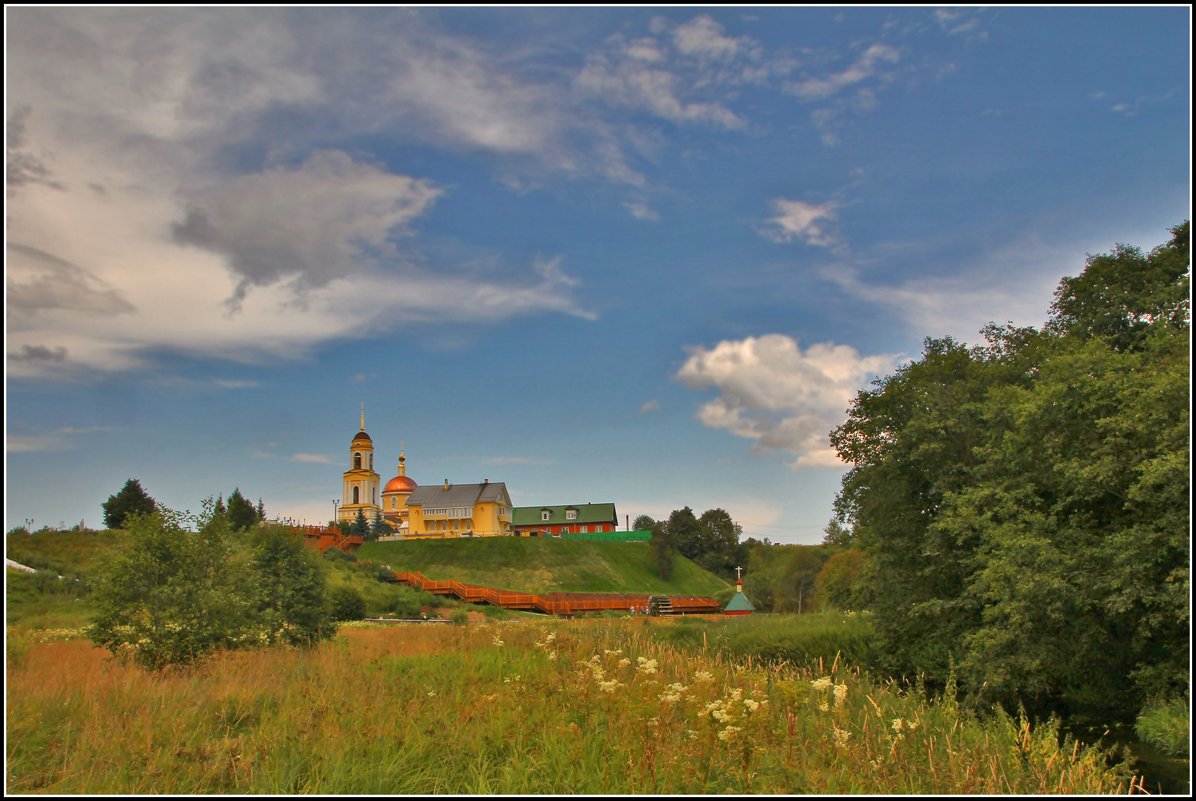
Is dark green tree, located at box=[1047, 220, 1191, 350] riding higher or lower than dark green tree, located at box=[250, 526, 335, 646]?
higher

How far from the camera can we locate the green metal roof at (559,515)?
373 ft

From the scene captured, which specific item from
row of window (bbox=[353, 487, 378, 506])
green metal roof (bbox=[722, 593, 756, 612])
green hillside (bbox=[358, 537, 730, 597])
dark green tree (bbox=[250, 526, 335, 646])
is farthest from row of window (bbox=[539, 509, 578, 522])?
dark green tree (bbox=[250, 526, 335, 646])

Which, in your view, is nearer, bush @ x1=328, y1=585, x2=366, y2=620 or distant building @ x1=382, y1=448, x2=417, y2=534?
bush @ x1=328, y1=585, x2=366, y2=620

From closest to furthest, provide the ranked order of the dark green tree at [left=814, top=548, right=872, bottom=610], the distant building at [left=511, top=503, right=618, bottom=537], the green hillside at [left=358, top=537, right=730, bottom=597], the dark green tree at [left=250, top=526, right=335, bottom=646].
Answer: the dark green tree at [left=250, top=526, right=335, bottom=646] → the dark green tree at [left=814, top=548, right=872, bottom=610] → the green hillside at [left=358, top=537, right=730, bottom=597] → the distant building at [left=511, top=503, right=618, bottom=537]

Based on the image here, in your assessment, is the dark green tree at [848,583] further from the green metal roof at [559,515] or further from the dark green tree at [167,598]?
the green metal roof at [559,515]

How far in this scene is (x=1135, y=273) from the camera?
85.5 ft

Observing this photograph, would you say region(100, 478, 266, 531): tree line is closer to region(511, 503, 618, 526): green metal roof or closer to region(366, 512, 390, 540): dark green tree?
region(366, 512, 390, 540): dark green tree

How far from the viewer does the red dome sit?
10756 centimetres

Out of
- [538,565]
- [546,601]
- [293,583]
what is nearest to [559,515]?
[538,565]

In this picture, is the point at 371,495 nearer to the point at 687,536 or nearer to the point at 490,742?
the point at 687,536

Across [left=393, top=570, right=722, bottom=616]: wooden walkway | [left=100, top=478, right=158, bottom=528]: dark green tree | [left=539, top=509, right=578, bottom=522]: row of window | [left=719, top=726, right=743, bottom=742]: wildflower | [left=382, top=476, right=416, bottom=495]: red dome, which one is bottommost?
[left=393, top=570, right=722, bottom=616]: wooden walkway

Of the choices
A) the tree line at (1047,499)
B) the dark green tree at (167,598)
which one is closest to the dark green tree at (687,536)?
the tree line at (1047,499)

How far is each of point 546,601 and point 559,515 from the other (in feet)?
197

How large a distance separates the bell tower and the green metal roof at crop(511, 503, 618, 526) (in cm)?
2106
